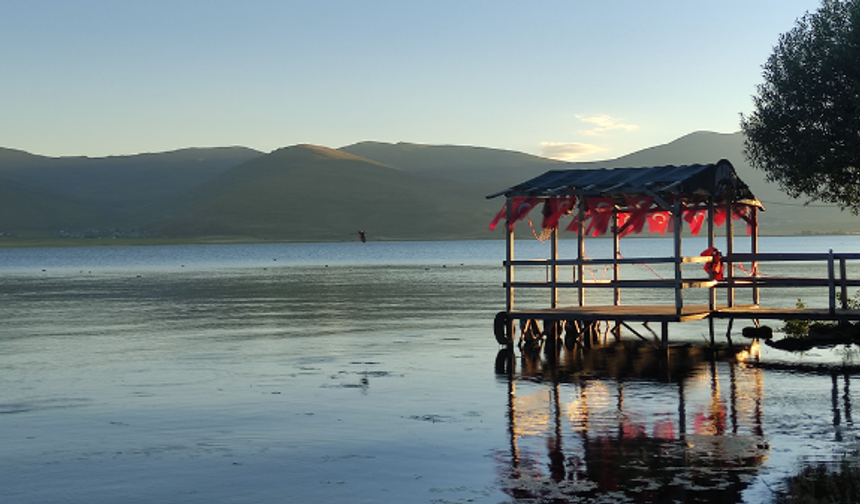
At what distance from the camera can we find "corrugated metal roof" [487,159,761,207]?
25031 millimetres

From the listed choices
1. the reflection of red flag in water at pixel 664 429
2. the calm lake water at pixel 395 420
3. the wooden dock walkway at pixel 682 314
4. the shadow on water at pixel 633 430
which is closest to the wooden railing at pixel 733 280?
the wooden dock walkway at pixel 682 314

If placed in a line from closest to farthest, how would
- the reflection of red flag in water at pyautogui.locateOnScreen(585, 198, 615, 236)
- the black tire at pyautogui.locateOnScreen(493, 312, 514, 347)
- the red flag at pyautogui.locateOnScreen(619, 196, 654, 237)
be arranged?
the black tire at pyautogui.locateOnScreen(493, 312, 514, 347) → the red flag at pyautogui.locateOnScreen(619, 196, 654, 237) → the reflection of red flag in water at pyautogui.locateOnScreen(585, 198, 615, 236)

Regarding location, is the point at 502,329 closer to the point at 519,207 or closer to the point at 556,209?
the point at 519,207

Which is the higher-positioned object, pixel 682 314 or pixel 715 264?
pixel 715 264

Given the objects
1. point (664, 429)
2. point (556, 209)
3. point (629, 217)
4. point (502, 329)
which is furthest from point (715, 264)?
point (664, 429)

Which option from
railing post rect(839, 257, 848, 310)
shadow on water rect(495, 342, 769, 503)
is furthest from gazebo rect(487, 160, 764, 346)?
shadow on water rect(495, 342, 769, 503)

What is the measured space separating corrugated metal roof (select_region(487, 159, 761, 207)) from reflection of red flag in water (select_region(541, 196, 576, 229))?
618 mm

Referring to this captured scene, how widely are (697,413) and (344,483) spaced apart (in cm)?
677

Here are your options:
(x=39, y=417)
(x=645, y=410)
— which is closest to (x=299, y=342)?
(x=39, y=417)

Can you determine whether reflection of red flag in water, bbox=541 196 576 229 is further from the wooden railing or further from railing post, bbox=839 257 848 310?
railing post, bbox=839 257 848 310

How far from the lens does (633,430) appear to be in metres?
14.9

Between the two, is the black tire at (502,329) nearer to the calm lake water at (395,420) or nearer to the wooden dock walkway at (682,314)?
the wooden dock walkway at (682,314)

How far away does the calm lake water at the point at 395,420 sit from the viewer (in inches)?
469

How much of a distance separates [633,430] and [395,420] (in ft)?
12.5
